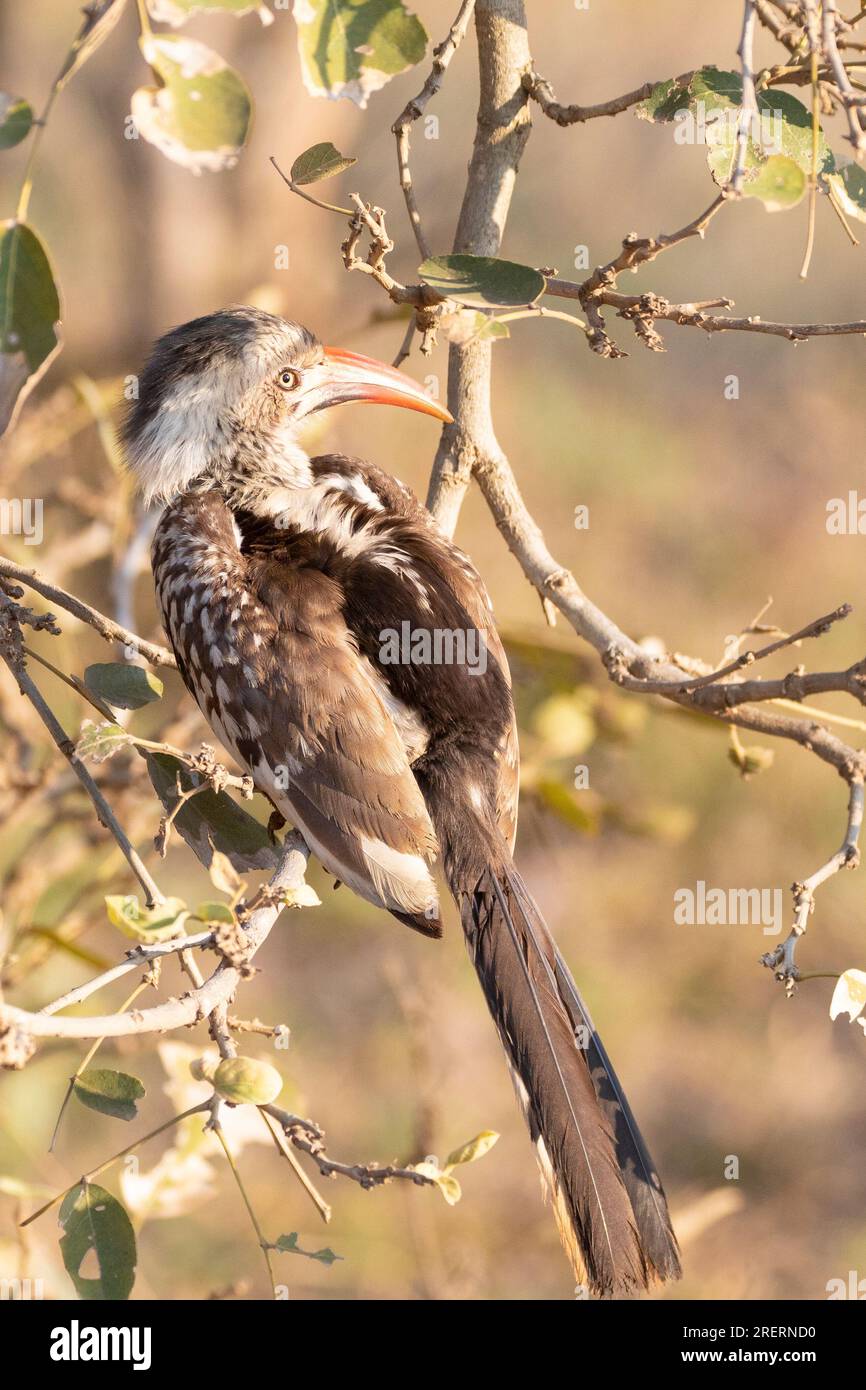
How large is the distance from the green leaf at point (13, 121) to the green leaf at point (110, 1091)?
102cm

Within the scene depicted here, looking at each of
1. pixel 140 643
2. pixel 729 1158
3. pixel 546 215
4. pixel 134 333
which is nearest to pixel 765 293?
pixel 546 215

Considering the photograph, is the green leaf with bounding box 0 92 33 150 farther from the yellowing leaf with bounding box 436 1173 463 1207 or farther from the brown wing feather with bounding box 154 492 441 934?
the yellowing leaf with bounding box 436 1173 463 1207

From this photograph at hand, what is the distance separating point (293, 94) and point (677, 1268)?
153 inches

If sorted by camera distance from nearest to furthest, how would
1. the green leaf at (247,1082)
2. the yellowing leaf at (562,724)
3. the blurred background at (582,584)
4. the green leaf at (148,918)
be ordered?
1. the green leaf at (148,918)
2. the green leaf at (247,1082)
3. the yellowing leaf at (562,724)
4. the blurred background at (582,584)

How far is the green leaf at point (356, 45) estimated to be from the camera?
126 cm

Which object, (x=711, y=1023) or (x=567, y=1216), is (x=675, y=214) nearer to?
(x=711, y=1023)

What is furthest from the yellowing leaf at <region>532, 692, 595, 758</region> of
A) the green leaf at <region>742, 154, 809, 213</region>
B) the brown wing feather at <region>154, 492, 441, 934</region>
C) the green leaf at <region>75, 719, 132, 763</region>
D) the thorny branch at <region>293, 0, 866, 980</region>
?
the green leaf at <region>742, 154, 809, 213</region>

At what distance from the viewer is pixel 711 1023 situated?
462 cm

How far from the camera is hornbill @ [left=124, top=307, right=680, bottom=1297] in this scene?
5.75 feet

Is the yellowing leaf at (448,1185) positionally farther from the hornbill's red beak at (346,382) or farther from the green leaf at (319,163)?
the hornbill's red beak at (346,382)

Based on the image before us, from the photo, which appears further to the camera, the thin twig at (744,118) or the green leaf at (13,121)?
the thin twig at (744,118)

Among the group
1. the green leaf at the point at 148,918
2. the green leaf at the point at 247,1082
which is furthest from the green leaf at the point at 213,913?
the green leaf at the point at 247,1082

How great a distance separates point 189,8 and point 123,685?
863 millimetres

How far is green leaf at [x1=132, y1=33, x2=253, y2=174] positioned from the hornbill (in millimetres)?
920
